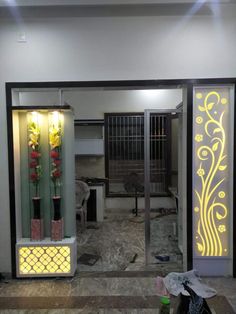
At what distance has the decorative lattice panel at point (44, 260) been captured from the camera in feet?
9.36

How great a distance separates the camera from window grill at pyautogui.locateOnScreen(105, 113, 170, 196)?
566 cm

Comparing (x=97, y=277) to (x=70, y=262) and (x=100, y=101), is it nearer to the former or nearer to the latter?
(x=70, y=262)

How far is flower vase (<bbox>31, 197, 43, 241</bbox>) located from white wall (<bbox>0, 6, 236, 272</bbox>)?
3.97 feet

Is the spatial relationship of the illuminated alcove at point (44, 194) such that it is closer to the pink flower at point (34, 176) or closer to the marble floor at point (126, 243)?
the pink flower at point (34, 176)

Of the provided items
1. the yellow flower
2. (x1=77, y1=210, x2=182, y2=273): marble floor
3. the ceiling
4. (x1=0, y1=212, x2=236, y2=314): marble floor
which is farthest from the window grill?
the ceiling

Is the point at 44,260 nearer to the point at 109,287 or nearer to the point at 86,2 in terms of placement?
the point at 109,287

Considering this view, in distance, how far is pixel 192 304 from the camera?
1.34 meters

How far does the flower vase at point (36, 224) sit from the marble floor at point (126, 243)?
69 cm

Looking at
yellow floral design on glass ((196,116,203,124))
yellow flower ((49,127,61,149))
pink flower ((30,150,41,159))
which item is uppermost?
yellow floral design on glass ((196,116,203,124))

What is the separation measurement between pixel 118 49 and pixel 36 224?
83.6 inches

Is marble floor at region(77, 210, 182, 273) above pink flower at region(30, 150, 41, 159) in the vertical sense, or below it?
below

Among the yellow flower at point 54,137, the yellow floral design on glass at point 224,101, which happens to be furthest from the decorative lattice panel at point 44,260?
the yellow floral design on glass at point 224,101

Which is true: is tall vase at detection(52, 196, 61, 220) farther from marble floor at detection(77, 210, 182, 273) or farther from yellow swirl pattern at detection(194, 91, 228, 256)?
yellow swirl pattern at detection(194, 91, 228, 256)

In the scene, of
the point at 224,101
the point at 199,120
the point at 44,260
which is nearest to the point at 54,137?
the point at 44,260
